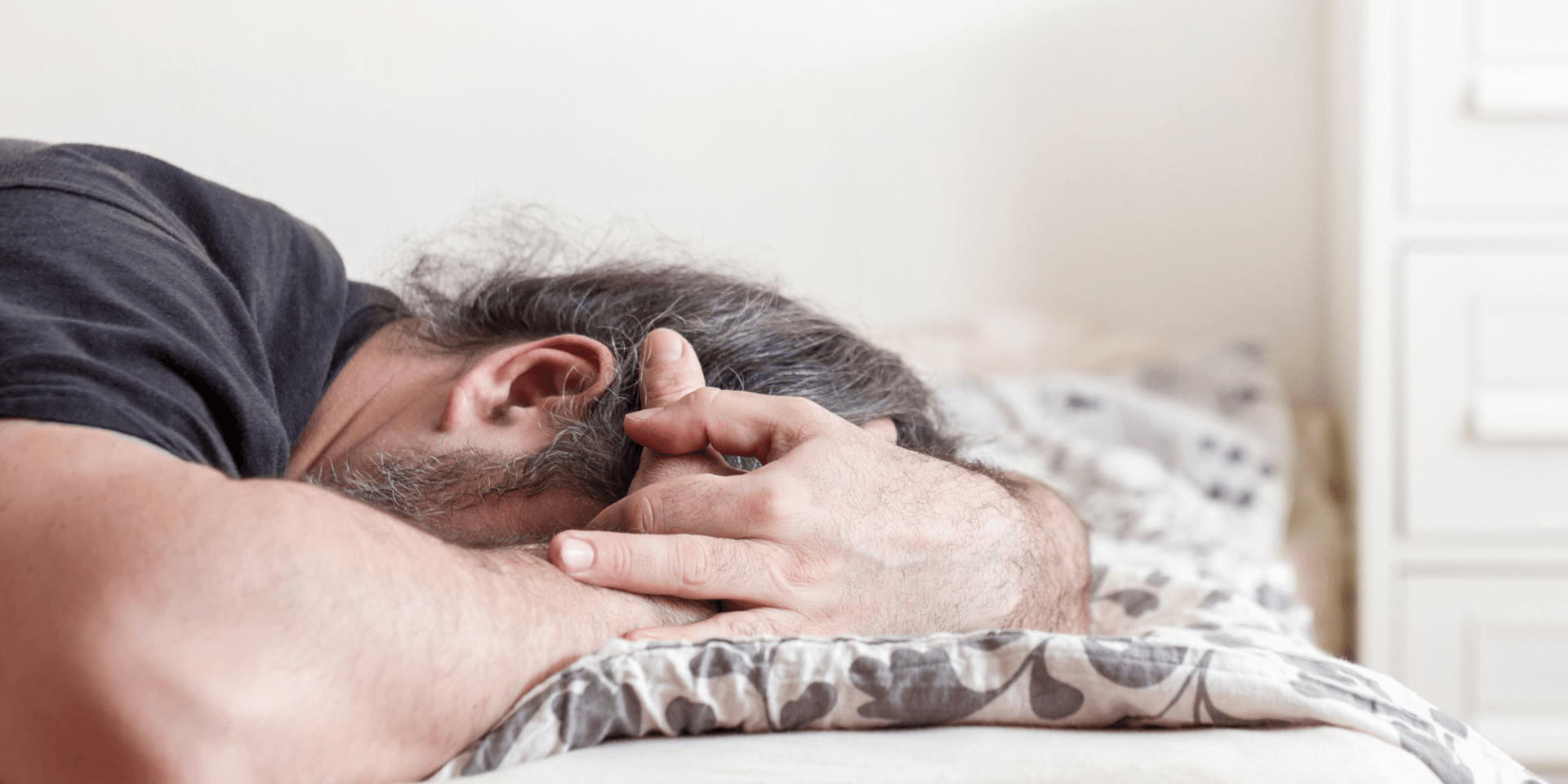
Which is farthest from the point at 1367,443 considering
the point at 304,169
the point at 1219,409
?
the point at 304,169

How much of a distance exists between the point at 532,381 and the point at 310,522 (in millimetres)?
328

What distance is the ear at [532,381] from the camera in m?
0.72

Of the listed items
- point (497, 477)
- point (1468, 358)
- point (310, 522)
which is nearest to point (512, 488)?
point (497, 477)

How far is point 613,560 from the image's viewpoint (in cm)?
55

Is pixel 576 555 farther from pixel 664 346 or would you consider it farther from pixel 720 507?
pixel 664 346

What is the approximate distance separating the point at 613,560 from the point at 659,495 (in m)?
0.06

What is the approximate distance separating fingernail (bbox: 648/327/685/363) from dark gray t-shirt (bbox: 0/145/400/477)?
24 centimetres

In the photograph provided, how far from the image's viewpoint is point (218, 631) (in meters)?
0.40

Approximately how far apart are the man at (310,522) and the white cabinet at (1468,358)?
104 centimetres

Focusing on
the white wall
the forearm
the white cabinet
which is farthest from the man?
the white wall

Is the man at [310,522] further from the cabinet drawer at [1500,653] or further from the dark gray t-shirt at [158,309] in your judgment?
the cabinet drawer at [1500,653]

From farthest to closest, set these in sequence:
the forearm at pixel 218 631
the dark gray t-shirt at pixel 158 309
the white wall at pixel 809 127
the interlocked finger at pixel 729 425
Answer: the white wall at pixel 809 127, the interlocked finger at pixel 729 425, the dark gray t-shirt at pixel 158 309, the forearm at pixel 218 631

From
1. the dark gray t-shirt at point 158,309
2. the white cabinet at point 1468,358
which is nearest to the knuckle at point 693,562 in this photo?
the dark gray t-shirt at point 158,309

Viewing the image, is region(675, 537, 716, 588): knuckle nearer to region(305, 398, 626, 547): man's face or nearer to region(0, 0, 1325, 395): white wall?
region(305, 398, 626, 547): man's face
